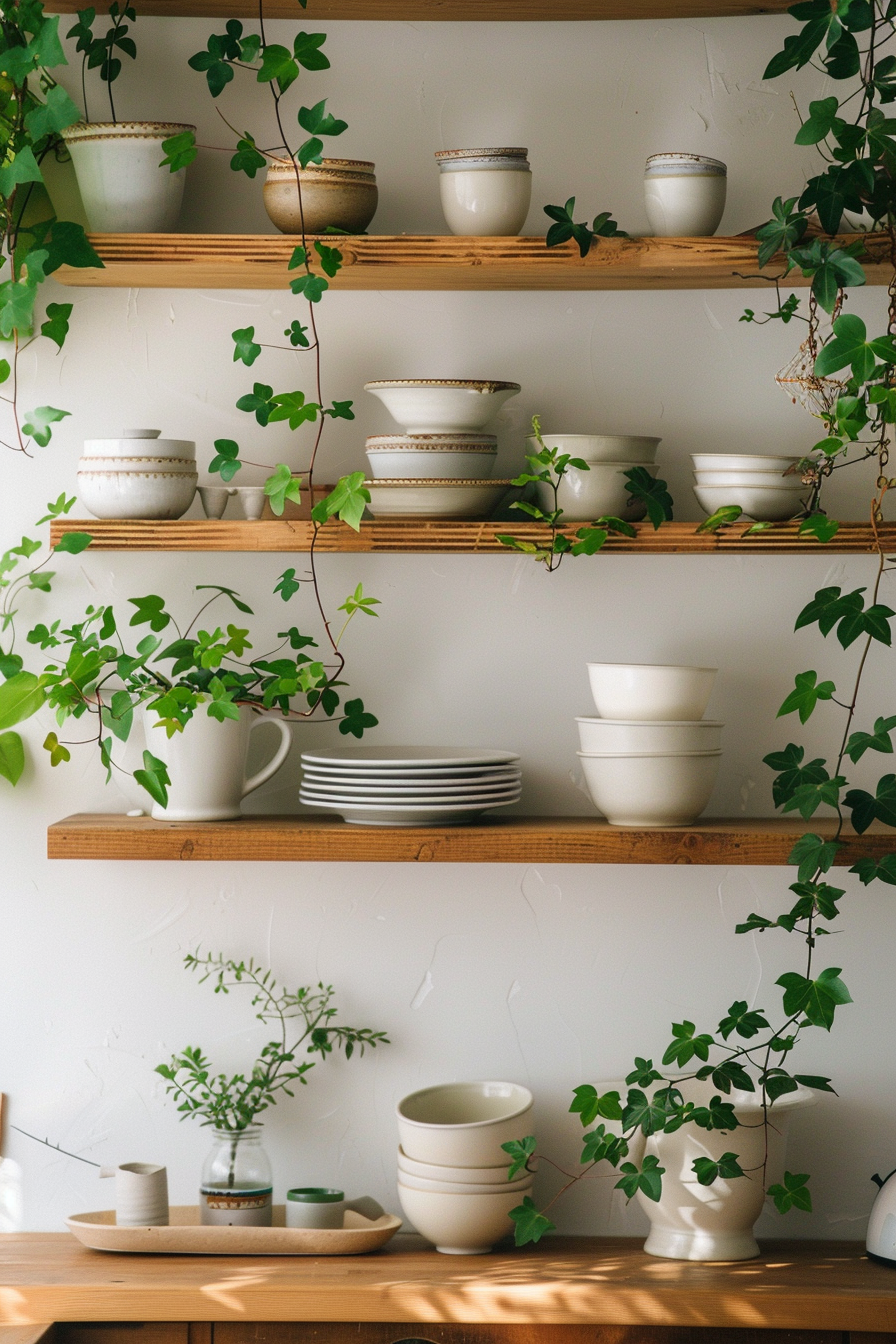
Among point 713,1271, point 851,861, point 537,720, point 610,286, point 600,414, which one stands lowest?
point 713,1271

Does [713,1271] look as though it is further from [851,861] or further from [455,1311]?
[851,861]

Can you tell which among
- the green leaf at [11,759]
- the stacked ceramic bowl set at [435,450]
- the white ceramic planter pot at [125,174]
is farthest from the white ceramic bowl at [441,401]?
the green leaf at [11,759]

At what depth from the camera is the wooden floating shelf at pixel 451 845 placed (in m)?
1.60

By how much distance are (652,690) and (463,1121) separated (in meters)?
0.64

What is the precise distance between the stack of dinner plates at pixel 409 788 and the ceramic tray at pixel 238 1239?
20.1 inches

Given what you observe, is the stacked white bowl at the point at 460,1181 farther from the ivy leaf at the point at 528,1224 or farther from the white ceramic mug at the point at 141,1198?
the white ceramic mug at the point at 141,1198

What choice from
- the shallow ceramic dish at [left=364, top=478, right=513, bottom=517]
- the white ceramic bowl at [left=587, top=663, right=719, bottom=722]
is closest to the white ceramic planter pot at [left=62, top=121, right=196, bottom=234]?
the shallow ceramic dish at [left=364, top=478, right=513, bottom=517]

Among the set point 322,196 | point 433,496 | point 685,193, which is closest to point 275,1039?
point 433,496

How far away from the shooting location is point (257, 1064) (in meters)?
1.82

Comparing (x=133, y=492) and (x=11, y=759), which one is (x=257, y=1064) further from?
(x=133, y=492)

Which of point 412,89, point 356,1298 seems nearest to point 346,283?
point 412,89

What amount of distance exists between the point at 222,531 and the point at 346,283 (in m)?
0.40

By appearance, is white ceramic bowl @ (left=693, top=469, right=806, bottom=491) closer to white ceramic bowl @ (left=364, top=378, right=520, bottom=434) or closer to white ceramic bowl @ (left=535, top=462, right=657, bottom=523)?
white ceramic bowl @ (left=535, top=462, right=657, bottom=523)

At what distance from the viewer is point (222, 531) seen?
1.64m
